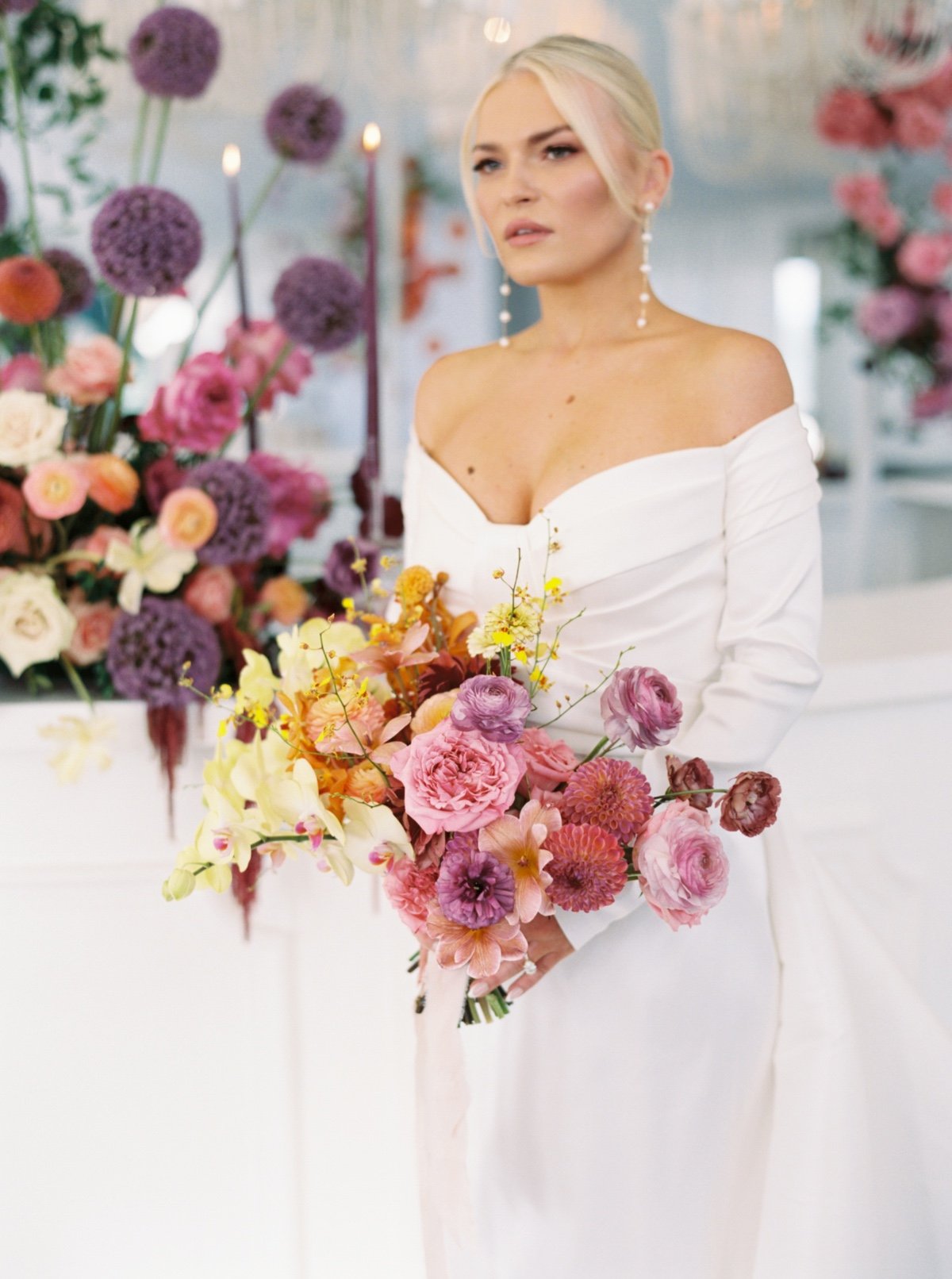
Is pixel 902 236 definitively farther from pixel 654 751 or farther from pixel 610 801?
pixel 610 801

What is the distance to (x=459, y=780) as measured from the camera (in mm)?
941

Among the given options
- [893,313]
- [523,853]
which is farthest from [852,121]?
[523,853]

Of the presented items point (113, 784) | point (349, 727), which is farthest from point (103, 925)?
point (349, 727)

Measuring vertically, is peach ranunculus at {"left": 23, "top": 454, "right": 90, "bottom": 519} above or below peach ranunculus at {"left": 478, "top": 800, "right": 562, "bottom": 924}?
above

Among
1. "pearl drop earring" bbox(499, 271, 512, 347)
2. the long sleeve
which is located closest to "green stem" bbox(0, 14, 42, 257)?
"pearl drop earring" bbox(499, 271, 512, 347)

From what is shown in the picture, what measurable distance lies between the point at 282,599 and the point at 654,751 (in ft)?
2.10

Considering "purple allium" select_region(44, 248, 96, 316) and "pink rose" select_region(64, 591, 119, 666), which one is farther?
"purple allium" select_region(44, 248, 96, 316)

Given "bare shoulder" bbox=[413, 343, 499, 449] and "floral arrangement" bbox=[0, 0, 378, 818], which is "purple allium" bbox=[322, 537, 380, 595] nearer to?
"floral arrangement" bbox=[0, 0, 378, 818]

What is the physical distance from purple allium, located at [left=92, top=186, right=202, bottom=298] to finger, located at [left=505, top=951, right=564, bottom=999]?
946 millimetres

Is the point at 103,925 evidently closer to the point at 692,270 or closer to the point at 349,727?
the point at 349,727

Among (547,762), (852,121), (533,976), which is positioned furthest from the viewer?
(852,121)

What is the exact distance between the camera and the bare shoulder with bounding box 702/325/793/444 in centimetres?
121

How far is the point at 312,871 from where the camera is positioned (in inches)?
64.1

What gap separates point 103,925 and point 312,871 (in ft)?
0.97
